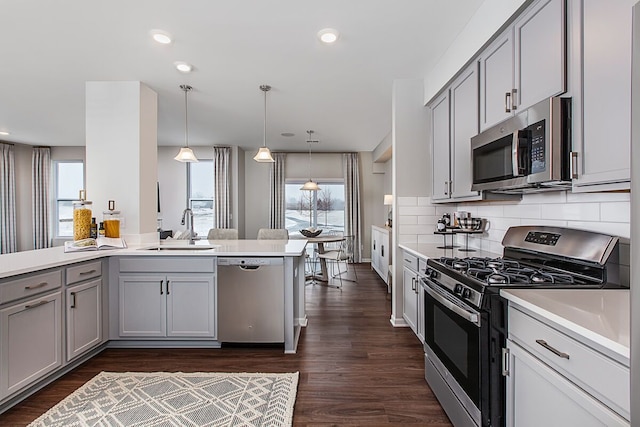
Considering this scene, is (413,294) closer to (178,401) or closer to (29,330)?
(178,401)

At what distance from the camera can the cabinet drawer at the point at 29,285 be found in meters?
1.92

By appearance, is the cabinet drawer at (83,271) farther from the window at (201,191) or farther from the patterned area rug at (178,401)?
the window at (201,191)

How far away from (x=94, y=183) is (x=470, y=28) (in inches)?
145

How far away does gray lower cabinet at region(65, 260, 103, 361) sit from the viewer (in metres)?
2.40

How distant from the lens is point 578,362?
101cm

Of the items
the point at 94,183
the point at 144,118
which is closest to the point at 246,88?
the point at 144,118

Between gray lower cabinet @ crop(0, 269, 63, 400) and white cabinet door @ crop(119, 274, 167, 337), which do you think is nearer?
gray lower cabinet @ crop(0, 269, 63, 400)

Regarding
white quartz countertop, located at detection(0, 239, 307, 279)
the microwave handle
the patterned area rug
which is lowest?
the patterned area rug

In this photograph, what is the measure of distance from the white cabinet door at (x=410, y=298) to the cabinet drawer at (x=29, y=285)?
2754 millimetres

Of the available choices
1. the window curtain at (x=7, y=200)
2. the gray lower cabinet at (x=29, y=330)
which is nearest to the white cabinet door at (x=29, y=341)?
the gray lower cabinet at (x=29, y=330)

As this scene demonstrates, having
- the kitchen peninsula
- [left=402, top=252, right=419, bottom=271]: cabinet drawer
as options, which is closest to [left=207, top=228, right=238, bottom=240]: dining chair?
the kitchen peninsula

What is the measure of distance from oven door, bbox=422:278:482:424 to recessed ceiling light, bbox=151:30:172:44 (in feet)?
8.73

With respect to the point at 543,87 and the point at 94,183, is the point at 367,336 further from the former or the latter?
the point at 94,183

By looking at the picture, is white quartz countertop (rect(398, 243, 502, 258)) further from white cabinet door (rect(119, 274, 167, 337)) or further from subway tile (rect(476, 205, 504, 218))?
white cabinet door (rect(119, 274, 167, 337))
